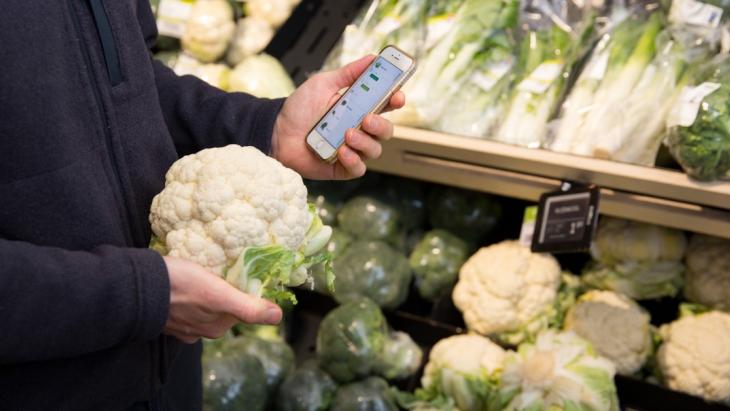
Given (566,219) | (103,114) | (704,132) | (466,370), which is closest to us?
(103,114)

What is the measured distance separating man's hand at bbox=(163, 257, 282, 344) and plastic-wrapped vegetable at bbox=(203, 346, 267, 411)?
0.94 m

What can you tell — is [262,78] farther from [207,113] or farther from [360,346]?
[207,113]

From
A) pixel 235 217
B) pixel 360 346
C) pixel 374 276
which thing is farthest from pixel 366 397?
pixel 235 217

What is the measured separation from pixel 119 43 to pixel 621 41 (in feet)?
4.27

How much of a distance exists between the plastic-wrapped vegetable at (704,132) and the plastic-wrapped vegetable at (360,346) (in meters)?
0.79

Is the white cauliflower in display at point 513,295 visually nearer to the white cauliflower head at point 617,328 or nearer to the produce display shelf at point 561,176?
the white cauliflower head at point 617,328

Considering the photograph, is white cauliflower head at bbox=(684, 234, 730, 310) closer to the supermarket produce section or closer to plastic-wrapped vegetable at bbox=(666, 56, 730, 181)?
the supermarket produce section

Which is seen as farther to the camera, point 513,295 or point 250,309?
point 513,295

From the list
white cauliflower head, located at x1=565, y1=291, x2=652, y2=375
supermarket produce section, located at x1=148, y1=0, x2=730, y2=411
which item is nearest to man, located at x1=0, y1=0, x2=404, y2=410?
supermarket produce section, located at x1=148, y1=0, x2=730, y2=411

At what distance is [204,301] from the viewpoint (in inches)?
34.7

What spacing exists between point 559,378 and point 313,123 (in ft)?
2.60

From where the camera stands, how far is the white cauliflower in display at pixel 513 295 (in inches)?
73.5

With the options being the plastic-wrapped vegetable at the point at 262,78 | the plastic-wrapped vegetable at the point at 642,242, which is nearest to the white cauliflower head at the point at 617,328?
the plastic-wrapped vegetable at the point at 642,242

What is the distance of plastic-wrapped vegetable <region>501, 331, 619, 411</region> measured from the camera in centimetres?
159
